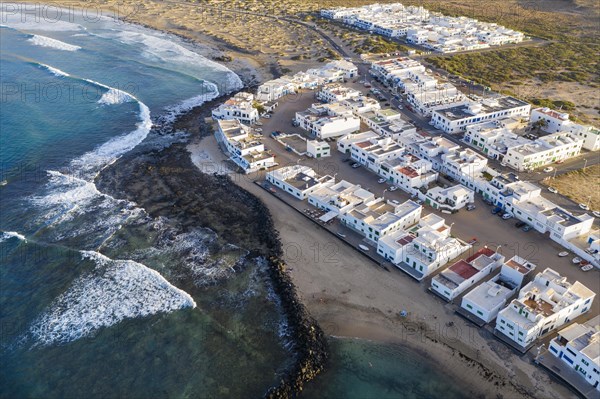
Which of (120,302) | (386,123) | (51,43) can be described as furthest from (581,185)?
(51,43)

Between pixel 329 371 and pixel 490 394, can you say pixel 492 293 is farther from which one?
pixel 329 371

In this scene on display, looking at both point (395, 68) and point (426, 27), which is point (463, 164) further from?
point (426, 27)

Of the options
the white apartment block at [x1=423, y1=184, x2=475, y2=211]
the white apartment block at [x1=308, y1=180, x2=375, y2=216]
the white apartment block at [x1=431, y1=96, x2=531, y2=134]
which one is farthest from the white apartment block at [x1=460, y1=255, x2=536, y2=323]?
the white apartment block at [x1=431, y1=96, x2=531, y2=134]

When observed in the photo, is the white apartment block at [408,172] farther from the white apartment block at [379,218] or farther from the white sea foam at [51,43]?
the white sea foam at [51,43]

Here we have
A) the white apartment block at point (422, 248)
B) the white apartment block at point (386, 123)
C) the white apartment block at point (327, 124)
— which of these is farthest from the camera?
the white apartment block at point (327, 124)

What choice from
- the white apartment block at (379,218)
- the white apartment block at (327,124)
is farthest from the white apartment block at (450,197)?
the white apartment block at (327,124)
